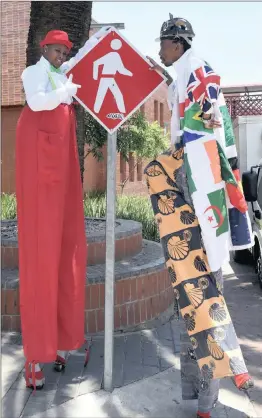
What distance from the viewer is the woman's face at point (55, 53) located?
126 inches

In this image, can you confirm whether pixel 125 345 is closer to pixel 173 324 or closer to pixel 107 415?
pixel 173 324

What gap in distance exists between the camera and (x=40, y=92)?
3035mm

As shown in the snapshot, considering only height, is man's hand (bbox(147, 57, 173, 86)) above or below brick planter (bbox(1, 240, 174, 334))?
above

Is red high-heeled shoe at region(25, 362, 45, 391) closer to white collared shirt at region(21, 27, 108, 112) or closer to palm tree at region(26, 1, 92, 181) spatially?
white collared shirt at region(21, 27, 108, 112)

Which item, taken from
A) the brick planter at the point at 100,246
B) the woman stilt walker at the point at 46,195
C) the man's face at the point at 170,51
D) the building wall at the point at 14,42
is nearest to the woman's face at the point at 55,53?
the woman stilt walker at the point at 46,195

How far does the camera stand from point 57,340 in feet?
11.2

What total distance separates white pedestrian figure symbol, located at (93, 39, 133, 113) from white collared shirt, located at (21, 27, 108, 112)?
0.11 meters

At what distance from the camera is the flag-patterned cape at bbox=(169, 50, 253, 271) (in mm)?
2744

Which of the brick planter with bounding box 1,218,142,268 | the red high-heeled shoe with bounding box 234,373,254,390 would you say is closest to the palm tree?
the brick planter with bounding box 1,218,142,268

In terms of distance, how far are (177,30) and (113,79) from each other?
19.9 inches

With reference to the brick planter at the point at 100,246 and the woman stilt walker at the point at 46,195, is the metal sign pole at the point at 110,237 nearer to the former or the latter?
the woman stilt walker at the point at 46,195

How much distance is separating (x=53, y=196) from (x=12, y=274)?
1.85 m

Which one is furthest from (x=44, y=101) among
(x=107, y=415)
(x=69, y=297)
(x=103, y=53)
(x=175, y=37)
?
(x=107, y=415)

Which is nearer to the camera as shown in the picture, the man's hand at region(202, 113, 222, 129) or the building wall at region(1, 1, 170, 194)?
the man's hand at region(202, 113, 222, 129)
